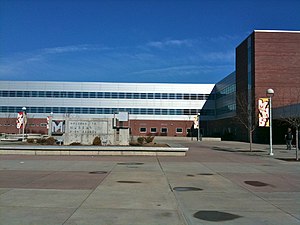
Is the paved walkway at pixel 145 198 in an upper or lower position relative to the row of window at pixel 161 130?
lower

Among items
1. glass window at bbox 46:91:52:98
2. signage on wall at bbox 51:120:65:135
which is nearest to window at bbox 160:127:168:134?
glass window at bbox 46:91:52:98

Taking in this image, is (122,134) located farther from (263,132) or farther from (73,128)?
(263,132)

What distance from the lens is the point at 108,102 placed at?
87.8 metres

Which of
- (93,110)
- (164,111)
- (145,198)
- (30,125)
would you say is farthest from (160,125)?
(145,198)

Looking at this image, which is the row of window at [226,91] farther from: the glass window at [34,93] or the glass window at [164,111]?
the glass window at [34,93]

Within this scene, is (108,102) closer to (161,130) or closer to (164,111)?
(164,111)

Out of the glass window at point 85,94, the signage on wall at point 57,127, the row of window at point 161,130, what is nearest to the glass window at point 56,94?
the glass window at point 85,94

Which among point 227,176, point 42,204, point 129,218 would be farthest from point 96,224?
point 227,176

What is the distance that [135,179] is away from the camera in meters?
12.4

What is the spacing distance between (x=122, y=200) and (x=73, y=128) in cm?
2497

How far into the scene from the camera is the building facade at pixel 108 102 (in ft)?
288

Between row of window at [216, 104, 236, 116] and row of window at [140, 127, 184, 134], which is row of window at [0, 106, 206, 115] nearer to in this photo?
row of window at [140, 127, 184, 134]

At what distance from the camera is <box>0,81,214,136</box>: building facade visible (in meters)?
87.8

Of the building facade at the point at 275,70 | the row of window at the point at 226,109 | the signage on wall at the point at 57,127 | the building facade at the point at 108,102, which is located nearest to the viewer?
the signage on wall at the point at 57,127
